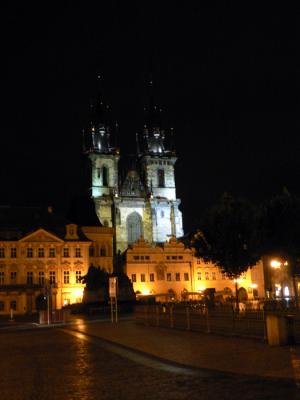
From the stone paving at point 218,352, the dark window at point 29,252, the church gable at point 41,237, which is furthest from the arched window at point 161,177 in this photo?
the stone paving at point 218,352

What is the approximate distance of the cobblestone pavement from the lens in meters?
9.09

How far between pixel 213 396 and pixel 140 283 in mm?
63285

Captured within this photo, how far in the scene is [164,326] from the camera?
25.3 metres

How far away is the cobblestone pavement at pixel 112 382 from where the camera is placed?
909 centimetres

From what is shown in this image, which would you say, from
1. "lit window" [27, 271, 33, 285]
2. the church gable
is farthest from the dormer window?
"lit window" [27, 271, 33, 285]

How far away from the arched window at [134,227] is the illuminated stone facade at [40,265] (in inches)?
881

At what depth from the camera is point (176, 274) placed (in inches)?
2899

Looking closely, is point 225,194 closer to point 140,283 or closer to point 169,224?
point 140,283

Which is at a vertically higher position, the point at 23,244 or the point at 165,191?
the point at 165,191

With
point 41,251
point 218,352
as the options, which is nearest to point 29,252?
point 41,251

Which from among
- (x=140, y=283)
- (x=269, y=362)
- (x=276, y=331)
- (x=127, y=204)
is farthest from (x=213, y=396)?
(x=127, y=204)

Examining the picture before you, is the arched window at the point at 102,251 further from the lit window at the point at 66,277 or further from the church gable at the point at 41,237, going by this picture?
the church gable at the point at 41,237

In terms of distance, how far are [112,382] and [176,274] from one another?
63.5m

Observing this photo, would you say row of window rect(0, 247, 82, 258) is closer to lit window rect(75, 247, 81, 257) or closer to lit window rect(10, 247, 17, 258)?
lit window rect(10, 247, 17, 258)
